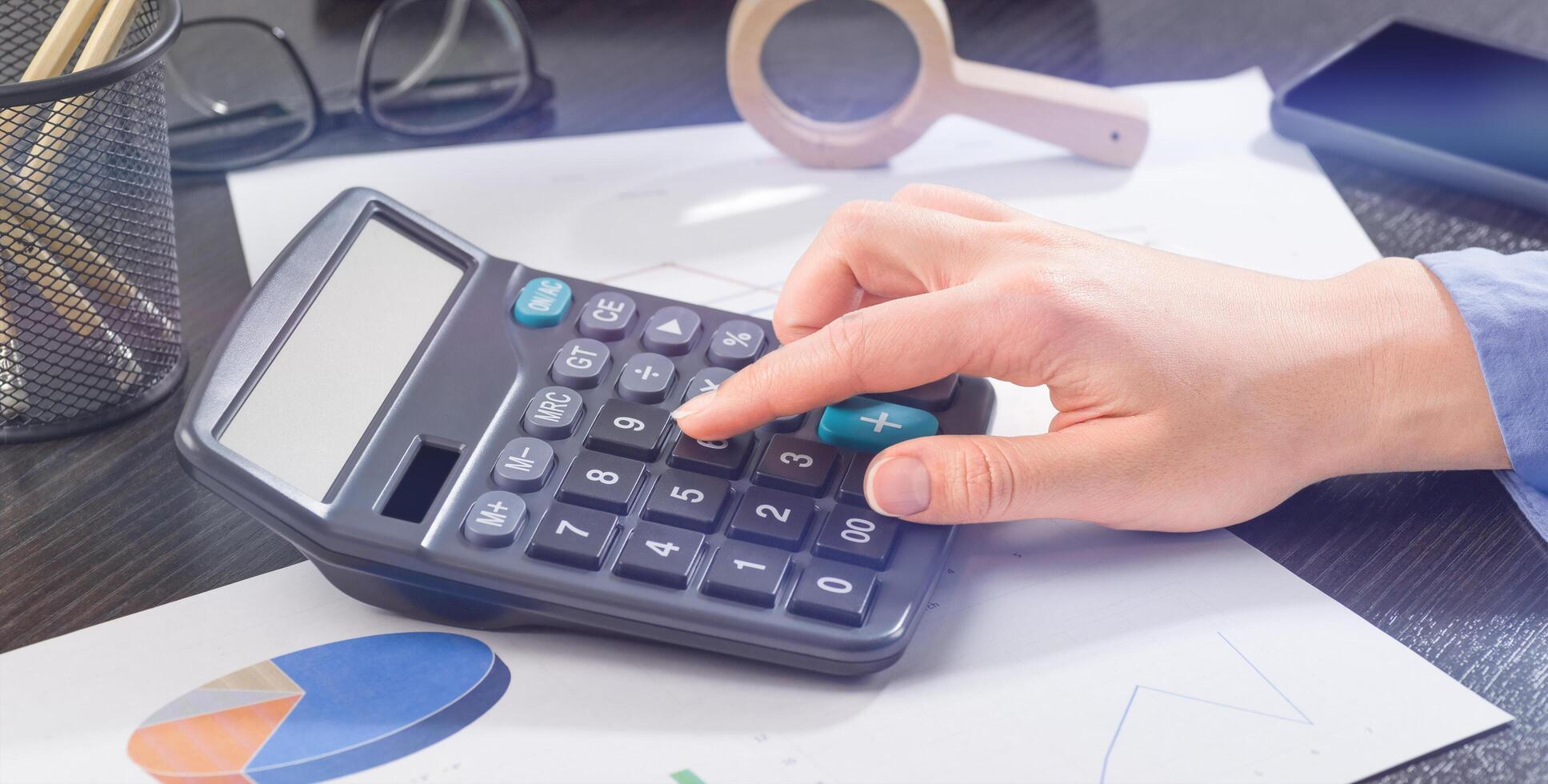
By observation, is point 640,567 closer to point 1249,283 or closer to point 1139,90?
point 1249,283

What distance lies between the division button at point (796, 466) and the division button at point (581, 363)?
0.24 ft

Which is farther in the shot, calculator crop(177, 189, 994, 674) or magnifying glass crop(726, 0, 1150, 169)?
magnifying glass crop(726, 0, 1150, 169)

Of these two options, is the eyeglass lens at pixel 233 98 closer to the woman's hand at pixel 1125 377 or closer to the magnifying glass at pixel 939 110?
the magnifying glass at pixel 939 110

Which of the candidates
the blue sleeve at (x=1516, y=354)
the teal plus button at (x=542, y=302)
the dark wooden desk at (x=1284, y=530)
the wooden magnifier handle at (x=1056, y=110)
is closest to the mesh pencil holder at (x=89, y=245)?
the dark wooden desk at (x=1284, y=530)

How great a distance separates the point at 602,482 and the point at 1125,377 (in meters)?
0.18

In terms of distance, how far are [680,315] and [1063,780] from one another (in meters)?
0.23

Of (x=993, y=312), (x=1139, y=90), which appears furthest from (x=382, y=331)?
(x=1139, y=90)

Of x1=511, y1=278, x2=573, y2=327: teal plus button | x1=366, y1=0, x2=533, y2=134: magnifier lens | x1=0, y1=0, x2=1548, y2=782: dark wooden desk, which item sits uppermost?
x1=366, y1=0, x2=533, y2=134: magnifier lens

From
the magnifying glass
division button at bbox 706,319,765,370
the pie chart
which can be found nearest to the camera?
the pie chart

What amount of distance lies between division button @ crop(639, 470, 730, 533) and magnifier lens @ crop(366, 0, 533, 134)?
0.36 metres

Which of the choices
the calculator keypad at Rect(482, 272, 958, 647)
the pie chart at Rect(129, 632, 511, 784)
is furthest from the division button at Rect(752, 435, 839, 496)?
the pie chart at Rect(129, 632, 511, 784)

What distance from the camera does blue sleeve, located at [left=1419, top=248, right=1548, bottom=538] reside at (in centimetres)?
45

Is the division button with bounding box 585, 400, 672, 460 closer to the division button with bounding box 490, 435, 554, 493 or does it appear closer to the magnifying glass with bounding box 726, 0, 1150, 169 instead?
the division button with bounding box 490, 435, 554, 493

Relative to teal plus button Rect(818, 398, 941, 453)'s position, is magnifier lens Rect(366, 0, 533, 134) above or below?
above
